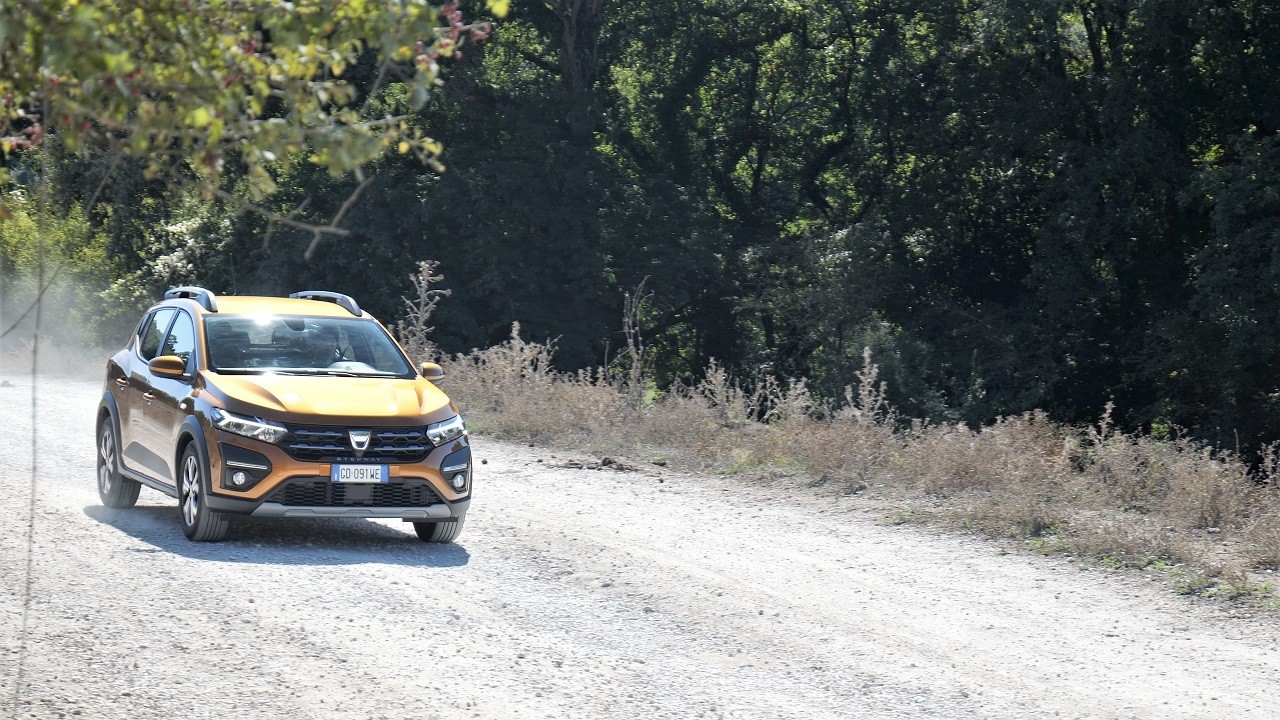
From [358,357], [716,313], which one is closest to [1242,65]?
[716,313]

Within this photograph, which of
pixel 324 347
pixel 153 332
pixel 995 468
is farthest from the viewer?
pixel 995 468

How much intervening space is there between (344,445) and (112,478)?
2905mm

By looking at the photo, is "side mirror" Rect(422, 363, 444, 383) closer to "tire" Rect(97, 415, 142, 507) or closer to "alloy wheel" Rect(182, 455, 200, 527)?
"alloy wheel" Rect(182, 455, 200, 527)

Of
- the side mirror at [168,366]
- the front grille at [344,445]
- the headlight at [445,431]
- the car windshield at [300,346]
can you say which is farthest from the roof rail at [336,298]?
the front grille at [344,445]

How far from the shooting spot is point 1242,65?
2636 cm

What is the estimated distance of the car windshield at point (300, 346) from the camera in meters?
10.9

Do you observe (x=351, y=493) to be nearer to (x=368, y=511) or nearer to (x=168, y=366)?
(x=368, y=511)

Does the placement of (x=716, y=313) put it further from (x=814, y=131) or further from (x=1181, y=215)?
(x=1181, y=215)

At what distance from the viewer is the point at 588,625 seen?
8.19m

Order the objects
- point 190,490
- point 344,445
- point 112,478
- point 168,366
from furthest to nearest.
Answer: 1. point 112,478
2. point 168,366
3. point 190,490
4. point 344,445

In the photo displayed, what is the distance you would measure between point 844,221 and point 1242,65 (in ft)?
40.3

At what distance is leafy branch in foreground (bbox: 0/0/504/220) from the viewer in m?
4.29

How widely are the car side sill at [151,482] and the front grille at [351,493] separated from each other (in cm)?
120

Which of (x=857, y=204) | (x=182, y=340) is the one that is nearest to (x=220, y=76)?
(x=182, y=340)
